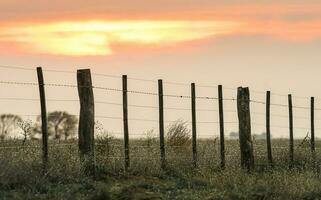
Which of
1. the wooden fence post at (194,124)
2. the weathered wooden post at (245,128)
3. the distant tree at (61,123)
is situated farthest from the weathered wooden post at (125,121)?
the distant tree at (61,123)

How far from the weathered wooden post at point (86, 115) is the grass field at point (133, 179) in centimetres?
38

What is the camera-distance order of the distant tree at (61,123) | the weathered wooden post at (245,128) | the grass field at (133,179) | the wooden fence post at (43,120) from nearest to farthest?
1. the grass field at (133,179)
2. the wooden fence post at (43,120)
3. the weathered wooden post at (245,128)
4. the distant tree at (61,123)

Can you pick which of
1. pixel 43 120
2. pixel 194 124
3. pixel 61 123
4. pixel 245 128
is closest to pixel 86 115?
pixel 43 120

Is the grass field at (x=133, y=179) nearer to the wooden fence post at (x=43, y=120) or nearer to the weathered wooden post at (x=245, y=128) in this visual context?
the wooden fence post at (x=43, y=120)

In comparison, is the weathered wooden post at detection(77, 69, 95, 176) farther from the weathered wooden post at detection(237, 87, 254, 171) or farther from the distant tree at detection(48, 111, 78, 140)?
the distant tree at detection(48, 111, 78, 140)

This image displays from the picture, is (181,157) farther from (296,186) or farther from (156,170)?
(296,186)

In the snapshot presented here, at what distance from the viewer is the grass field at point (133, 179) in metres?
16.5

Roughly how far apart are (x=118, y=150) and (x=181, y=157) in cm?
230

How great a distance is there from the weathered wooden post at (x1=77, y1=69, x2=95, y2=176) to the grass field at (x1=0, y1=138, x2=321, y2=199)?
1.26 feet

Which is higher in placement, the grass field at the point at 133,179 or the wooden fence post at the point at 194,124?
the wooden fence post at the point at 194,124

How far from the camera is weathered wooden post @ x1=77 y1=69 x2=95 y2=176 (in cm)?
1938

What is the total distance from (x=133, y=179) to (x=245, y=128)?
5626mm

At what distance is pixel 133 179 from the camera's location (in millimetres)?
19219

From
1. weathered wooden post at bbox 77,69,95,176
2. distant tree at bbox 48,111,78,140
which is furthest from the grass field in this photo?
distant tree at bbox 48,111,78,140
